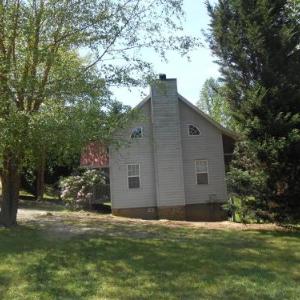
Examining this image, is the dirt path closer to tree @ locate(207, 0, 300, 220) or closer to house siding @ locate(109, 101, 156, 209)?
tree @ locate(207, 0, 300, 220)

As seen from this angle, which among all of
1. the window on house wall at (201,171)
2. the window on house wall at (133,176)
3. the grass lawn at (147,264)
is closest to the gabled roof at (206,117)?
the window on house wall at (201,171)

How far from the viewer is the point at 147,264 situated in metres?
10.2

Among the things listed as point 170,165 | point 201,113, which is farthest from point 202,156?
point 201,113

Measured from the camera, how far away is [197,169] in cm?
2558

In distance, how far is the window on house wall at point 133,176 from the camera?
25.2 metres

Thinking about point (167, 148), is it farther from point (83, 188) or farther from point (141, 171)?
point (83, 188)

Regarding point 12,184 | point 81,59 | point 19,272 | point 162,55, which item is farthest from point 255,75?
point 19,272

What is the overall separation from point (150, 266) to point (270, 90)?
7.46 m

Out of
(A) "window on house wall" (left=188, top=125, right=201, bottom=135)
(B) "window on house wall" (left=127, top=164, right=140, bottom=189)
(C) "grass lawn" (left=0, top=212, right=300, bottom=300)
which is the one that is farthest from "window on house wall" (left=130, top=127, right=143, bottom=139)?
(C) "grass lawn" (left=0, top=212, right=300, bottom=300)

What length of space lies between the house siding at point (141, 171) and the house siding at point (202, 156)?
5.62 ft

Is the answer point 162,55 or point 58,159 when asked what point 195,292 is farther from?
point 162,55

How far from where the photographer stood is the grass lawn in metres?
8.13

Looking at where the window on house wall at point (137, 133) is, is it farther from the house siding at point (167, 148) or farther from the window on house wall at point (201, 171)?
the window on house wall at point (201, 171)

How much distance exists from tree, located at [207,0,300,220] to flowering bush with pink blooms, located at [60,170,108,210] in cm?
1361
